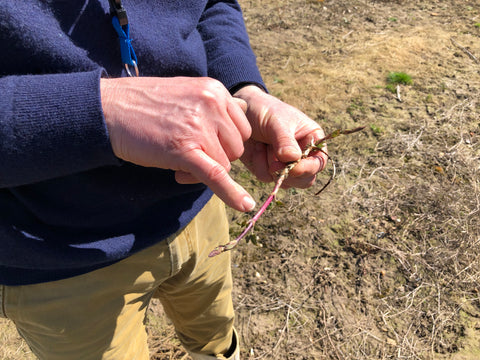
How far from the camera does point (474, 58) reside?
466 cm

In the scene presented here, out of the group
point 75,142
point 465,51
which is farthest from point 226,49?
point 465,51

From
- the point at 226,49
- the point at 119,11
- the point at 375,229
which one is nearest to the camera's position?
the point at 119,11

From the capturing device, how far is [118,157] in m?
1.02

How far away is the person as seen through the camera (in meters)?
0.98

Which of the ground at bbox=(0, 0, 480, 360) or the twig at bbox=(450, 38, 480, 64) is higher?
the twig at bbox=(450, 38, 480, 64)

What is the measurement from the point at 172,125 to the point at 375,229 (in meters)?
2.50

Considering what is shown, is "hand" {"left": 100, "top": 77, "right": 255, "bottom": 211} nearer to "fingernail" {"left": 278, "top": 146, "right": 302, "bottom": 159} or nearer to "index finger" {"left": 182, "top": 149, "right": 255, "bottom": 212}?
"index finger" {"left": 182, "top": 149, "right": 255, "bottom": 212}

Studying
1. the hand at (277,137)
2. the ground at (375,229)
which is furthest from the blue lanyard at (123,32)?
the ground at (375,229)

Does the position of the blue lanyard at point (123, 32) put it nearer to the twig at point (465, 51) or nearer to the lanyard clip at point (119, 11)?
the lanyard clip at point (119, 11)

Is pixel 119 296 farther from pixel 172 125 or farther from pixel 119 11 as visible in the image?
pixel 119 11

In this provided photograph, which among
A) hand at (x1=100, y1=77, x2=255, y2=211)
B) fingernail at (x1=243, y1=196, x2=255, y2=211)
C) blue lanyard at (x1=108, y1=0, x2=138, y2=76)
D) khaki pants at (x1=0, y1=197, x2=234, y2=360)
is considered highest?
blue lanyard at (x1=108, y1=0, x2=138, y2=76)

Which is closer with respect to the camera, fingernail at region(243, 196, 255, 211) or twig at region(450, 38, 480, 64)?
fingernail at region(243, 196, 255, 211)

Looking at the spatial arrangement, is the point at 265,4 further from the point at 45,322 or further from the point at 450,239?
the point at 45,322

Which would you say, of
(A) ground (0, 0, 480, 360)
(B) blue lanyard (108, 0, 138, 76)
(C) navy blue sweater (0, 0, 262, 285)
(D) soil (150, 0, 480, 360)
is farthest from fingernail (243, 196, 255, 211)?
(D) soil (150, 0, 480, 360)
